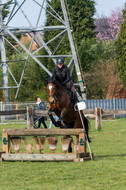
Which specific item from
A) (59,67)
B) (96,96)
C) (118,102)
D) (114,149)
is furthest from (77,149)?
(96,96)

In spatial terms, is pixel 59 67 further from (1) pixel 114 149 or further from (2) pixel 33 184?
(2) pixel 33 184

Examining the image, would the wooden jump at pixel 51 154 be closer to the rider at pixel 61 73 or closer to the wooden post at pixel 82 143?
the wooden post at pixel 82 143

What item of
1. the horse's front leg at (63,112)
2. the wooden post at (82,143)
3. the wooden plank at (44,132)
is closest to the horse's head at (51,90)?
the horse's front leg at (63,112)

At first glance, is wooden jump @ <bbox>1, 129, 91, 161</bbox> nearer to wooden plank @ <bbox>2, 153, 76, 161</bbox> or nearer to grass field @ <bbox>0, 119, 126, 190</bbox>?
wooden plank @ <bbox>2, 153, 76, 161</bbox>

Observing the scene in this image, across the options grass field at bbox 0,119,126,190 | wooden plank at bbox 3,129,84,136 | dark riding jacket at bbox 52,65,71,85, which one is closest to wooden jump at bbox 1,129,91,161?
wooden plank at bbox 3,129,84,136

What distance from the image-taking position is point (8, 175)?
9547mm

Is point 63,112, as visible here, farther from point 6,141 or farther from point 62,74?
point 6,141

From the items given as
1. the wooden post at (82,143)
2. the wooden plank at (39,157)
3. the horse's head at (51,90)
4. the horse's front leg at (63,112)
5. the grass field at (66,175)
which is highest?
the horse's head at (51,90)

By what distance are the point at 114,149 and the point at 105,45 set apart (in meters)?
39.2

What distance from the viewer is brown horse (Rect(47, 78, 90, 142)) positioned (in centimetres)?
1204

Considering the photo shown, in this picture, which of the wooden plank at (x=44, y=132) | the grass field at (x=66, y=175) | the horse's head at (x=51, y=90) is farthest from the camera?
the horse's head at (x=51, y=90)

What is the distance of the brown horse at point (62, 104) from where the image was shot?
1204 centimetres

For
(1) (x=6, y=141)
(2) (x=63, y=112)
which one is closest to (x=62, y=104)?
(2) (x=63, y=112)

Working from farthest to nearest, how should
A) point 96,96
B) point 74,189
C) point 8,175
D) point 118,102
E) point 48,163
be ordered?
point 96,96 → point 118,102 → point 48,163 → point 8,175 → point 74,189
